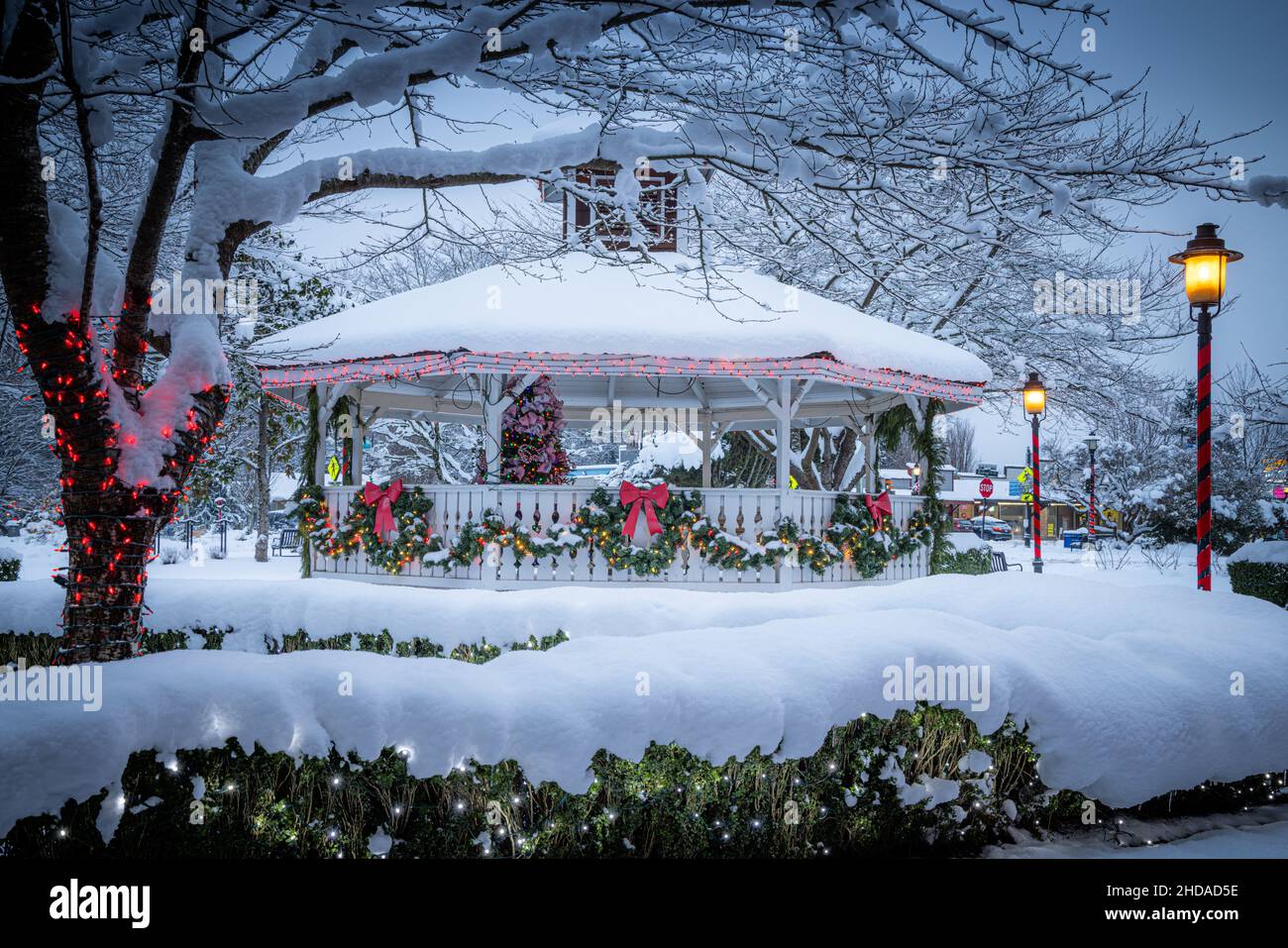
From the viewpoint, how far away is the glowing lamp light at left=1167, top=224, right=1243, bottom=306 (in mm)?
8055

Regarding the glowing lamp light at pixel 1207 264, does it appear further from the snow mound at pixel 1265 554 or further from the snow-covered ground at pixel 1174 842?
the snow mound at pixel 1265 554

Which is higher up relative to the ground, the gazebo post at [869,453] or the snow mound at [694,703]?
the gazebo post at [869,453]

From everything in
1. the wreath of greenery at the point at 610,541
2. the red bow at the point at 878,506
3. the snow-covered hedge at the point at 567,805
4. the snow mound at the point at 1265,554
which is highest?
the red bow at the point at 878,506

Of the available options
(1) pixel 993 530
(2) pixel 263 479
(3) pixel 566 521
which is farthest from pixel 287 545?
(1) pixel 993 530

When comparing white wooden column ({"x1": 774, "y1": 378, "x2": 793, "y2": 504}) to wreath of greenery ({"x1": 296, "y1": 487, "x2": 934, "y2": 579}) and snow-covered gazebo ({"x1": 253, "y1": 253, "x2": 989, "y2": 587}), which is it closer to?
snow-covered gazebo ({"x1": 253, "y1": 253, "x2": 989, "y2": 587})

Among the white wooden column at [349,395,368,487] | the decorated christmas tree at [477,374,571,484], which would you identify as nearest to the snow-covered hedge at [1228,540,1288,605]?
the decorated christmas tree at [477,374,571,484]

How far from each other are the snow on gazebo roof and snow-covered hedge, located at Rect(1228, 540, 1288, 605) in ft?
17.7

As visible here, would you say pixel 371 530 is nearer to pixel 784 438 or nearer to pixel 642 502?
pixel 642 502

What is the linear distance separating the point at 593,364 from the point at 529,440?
6.02 feet

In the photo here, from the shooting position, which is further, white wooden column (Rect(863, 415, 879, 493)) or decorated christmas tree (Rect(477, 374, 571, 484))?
white wooden column (Rect(863, 415, 879, 493))

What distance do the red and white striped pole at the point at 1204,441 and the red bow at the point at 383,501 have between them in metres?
9.50

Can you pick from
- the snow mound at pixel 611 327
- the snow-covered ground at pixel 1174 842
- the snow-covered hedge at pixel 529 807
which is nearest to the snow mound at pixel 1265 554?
the snow mound at pixel 611 327

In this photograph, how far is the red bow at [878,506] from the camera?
1201 cm
